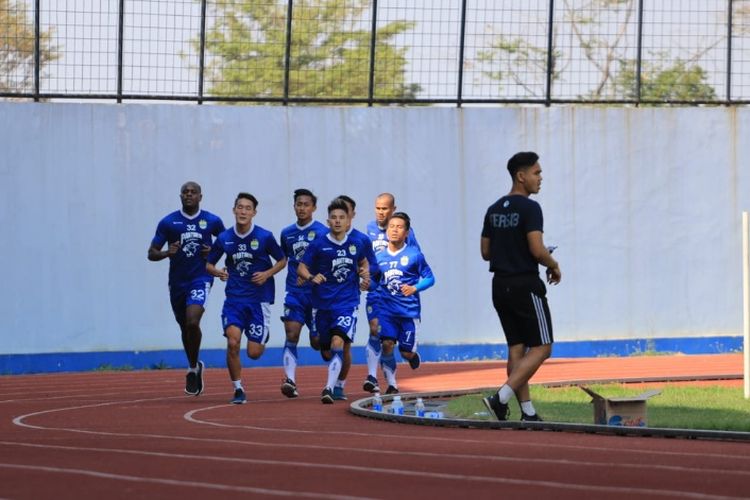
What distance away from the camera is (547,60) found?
25734 mm

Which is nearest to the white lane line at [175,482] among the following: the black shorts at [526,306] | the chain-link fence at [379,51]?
the black shorts at [526,306]

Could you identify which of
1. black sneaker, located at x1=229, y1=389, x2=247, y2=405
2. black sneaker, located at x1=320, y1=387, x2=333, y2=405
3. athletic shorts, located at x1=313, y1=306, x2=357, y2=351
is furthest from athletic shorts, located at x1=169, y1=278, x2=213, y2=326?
black sneaker, located at x1=320, y1=387, x2=333, y2=405

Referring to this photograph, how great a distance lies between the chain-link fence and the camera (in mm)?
24094

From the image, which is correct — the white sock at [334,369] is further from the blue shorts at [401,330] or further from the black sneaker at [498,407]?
the black sneaker at [498,407]

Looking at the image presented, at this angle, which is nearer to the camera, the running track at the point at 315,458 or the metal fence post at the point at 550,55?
the running track at the point at 315,458

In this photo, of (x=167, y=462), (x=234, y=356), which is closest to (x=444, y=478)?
(x=167, y=462)

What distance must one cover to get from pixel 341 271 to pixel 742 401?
407 cm

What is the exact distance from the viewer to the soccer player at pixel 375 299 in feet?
54.5

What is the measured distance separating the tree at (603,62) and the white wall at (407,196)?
45cm

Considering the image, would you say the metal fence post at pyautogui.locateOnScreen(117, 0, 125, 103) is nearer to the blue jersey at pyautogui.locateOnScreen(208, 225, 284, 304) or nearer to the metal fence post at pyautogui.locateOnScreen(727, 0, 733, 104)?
the blue jersey at pyautogui.locateOnScreen(208, 225, 284, 304)

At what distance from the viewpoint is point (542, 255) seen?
11.6 meters

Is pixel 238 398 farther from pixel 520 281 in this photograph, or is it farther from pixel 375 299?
pixel 520 281

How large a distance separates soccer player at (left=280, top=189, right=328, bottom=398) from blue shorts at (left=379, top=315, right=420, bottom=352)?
711 mm

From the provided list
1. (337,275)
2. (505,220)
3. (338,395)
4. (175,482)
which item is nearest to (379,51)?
(337,275)
